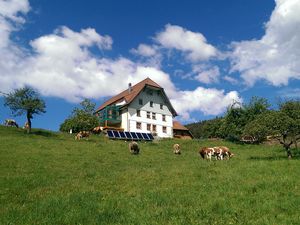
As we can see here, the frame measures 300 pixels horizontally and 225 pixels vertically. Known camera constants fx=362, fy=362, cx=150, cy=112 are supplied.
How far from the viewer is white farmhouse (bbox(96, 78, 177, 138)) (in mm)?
76812

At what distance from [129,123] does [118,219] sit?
64047 mm

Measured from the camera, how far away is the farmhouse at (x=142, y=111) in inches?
3024

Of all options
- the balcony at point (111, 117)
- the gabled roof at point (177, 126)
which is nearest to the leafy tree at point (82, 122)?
the balcony at point (111, 117)

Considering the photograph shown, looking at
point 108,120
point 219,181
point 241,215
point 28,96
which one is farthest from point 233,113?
point 241,215

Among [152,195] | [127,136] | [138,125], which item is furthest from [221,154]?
[138,125]

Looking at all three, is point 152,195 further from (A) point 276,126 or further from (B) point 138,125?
(B) point 138,125

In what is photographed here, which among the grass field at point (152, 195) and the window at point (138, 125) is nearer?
the grass field at point (152, 195)

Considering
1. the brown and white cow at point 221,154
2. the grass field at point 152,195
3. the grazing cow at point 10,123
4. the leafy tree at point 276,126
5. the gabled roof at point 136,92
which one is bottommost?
the grass field at point 152,195

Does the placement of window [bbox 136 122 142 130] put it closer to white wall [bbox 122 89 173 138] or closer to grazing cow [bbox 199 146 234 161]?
A: white wall [bbox 122 89 173 138]

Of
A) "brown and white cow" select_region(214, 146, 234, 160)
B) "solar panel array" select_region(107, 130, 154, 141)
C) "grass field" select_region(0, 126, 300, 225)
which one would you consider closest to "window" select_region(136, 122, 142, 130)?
"solar panel array" select_region(107, 130, 154, 141)

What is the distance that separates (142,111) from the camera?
7894 centimetres

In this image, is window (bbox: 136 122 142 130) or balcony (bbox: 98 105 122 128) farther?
balcony (bbox: 98 105 122 128)

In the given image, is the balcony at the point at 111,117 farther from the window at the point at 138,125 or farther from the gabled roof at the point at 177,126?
the gabled roof at the point at 177,126

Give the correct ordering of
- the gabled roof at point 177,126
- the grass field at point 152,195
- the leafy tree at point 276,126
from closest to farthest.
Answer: the grass field at point 152,195
the leafy tree at point 276,126
the gabled roof at point 177,126
